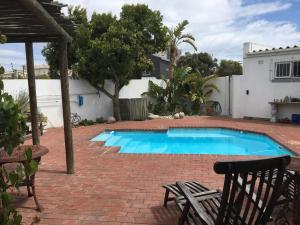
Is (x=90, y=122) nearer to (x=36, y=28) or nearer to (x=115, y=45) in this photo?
(x=115, y=45)

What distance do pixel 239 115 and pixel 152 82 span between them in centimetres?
539

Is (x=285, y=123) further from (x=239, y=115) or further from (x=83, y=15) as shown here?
(x=83, y=15)

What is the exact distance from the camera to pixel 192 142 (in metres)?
12.8

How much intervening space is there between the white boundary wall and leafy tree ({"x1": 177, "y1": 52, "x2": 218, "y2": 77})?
763 inches

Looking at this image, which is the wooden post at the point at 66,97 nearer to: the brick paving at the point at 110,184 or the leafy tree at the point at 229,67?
the brick paving at the point at 110,184

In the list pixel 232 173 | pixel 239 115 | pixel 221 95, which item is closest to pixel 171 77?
pixel 221 95

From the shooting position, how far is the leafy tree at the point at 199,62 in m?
37.9

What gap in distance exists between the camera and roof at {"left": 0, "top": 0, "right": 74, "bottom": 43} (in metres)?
4.73

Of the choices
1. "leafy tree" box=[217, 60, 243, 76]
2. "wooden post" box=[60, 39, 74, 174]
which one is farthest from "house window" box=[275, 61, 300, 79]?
"leafy tree" box=[217, 60, 243, 76]

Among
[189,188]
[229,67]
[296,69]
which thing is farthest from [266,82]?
[229,67]

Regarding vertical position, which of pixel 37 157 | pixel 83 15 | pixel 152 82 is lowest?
pixel 37 157

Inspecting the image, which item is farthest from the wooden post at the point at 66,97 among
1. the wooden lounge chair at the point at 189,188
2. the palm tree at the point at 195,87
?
the palm tree at the point at 195,87

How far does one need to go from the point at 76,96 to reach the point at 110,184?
10452mm

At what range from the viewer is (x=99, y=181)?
20.7 feet
